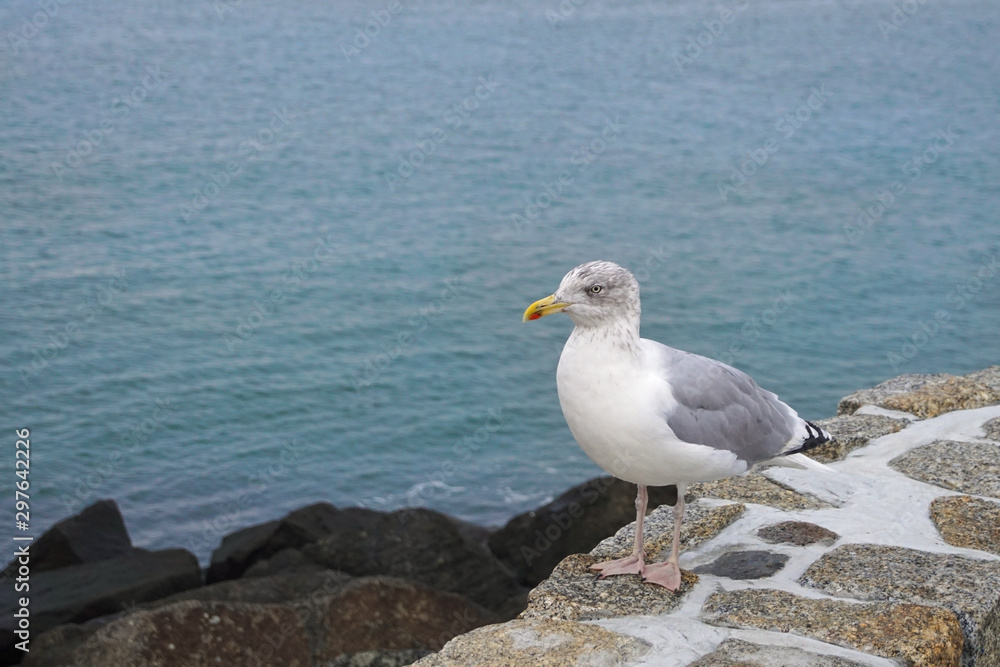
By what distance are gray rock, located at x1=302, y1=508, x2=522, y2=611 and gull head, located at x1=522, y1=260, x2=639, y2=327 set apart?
19.4 feet

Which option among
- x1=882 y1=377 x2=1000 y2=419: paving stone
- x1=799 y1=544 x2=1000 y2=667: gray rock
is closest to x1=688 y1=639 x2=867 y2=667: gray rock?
x1=799 y1=544 x2=1000 y2=667: gray rock

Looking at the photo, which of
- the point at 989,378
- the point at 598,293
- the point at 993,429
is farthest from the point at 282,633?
the point at 989,378

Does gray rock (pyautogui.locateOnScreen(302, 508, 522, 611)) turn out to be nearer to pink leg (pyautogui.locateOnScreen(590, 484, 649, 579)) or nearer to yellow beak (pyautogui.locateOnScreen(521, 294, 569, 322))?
pink leg (pyautogui.locateOnScreen(590, 484, 649, 579))

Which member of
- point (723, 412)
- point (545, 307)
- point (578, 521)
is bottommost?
point (578, 521)

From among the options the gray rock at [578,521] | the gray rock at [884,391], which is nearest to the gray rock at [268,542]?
the gray rock at [578,521]

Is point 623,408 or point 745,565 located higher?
point 623,408

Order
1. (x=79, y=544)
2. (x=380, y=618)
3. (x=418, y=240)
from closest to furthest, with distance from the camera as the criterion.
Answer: (x=380, y=618) < (x=79, y=544) < (x=418, y=240)

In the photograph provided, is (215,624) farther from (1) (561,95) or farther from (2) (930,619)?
(1) (561,95)

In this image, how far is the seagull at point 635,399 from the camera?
3.84m

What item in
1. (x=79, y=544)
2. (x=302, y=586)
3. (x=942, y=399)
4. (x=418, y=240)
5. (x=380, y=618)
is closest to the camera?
(x=942, y=399)

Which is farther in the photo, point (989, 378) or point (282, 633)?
point (282, 633)

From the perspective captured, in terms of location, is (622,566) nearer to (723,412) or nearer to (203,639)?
(723,412)

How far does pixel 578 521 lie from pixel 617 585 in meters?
5.77

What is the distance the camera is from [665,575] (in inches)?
160
